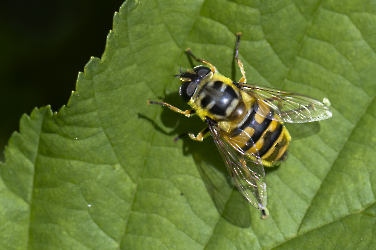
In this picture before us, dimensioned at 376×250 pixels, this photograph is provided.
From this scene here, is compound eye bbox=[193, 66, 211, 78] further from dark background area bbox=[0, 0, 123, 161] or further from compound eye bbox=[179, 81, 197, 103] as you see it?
dark background area bbox=[0, 0, 123, 161]

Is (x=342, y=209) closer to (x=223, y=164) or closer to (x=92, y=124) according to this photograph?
(x=223, y=164)

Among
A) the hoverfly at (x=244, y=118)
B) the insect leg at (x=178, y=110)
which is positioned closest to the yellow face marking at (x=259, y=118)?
the hoverfly at (x=244, y=118)

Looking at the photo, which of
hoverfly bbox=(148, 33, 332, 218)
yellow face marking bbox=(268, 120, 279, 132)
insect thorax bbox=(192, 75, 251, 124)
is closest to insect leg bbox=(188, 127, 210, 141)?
hoverfly bbox=(148, 33, 332, 218)

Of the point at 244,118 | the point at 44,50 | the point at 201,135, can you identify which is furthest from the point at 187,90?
the point at 44,50

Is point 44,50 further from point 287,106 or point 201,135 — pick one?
point 287,106

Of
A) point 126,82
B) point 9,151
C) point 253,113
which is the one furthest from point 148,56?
point 9,151

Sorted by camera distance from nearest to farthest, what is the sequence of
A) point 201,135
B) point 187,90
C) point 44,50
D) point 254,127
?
point 187,90 < point 254,127 < point 201,135 < point 44,50
